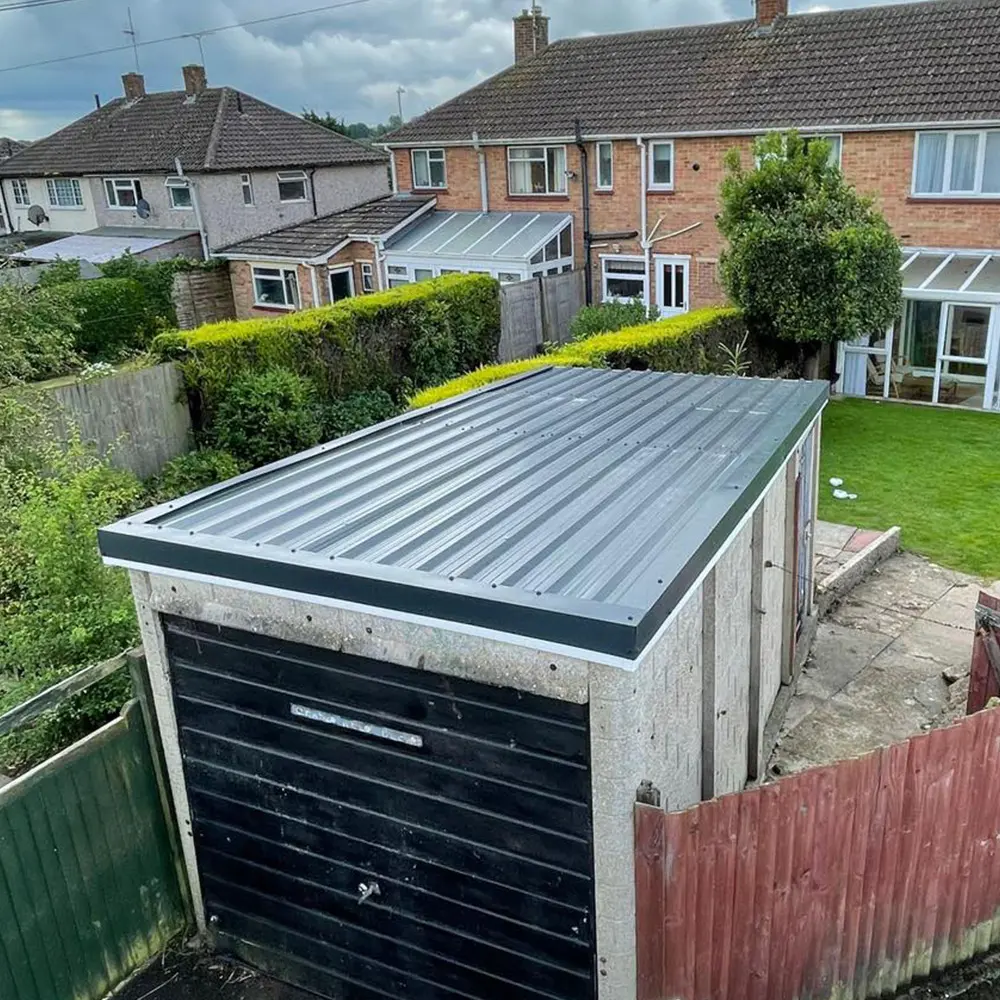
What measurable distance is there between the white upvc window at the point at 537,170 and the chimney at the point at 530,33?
432cm

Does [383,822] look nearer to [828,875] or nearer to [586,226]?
[828,875]

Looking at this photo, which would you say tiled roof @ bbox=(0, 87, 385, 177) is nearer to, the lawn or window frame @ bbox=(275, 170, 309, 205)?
window frame @ bbox=(275, 170, 309, 205)

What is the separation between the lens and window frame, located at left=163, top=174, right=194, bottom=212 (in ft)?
97.8

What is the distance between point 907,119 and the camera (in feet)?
61.6

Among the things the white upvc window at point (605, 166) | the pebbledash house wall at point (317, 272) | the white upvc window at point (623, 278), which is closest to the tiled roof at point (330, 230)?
the pebbledash house wall at point (317, 272)

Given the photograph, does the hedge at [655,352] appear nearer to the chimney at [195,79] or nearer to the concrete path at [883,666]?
Result: the concrete path at [883,666]

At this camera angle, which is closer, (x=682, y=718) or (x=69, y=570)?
(x=682, y=718)

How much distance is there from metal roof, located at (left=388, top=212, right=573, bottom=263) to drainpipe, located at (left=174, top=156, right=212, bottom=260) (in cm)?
803

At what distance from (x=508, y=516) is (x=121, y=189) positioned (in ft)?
105

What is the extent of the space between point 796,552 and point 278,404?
8.74 m

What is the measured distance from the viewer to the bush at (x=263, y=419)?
1377 centimetres

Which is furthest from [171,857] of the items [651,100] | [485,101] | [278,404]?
[485,101]

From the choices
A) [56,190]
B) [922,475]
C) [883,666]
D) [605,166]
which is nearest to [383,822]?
[883,666]

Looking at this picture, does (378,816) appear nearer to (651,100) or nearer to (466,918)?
(466,918)
